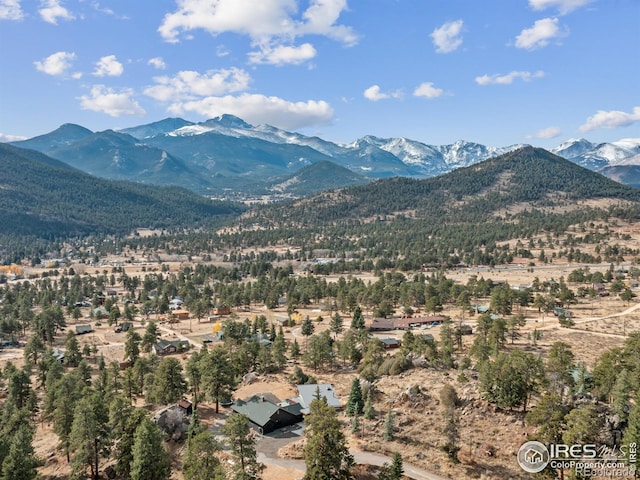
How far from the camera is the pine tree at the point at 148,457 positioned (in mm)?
30797

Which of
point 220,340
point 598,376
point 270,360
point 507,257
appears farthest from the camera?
point 507,257

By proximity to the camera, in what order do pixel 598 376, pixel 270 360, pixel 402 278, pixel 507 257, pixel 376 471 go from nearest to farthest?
pixel 376 471
pixel 598 376
pixel 270 360
pixel 402 278
pixel 507 257

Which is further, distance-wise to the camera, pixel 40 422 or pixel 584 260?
pixel 584 260

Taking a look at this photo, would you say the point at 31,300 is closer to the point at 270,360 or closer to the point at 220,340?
the point at 220,340

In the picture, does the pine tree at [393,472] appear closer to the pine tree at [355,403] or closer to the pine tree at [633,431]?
the pine tree at [355,403]

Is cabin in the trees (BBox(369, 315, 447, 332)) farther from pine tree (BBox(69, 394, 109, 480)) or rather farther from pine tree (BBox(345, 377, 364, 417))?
pine tree (BBox(69, 394, 109, 480))

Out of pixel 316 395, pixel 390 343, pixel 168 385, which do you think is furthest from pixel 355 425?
pixel 390 343

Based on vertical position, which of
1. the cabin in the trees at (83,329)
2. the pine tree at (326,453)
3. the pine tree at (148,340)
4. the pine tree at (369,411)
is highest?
the pine tree at (326,453)

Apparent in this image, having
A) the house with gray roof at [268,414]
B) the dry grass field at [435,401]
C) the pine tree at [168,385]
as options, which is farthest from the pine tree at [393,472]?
the pine tree at [168,385]

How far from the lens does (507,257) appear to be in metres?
157

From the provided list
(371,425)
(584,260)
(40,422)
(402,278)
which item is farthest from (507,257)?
(40,422)

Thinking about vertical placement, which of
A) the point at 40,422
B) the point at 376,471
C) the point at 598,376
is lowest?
the point at 40,422

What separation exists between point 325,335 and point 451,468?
106 ft

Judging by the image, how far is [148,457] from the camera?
31.1m
